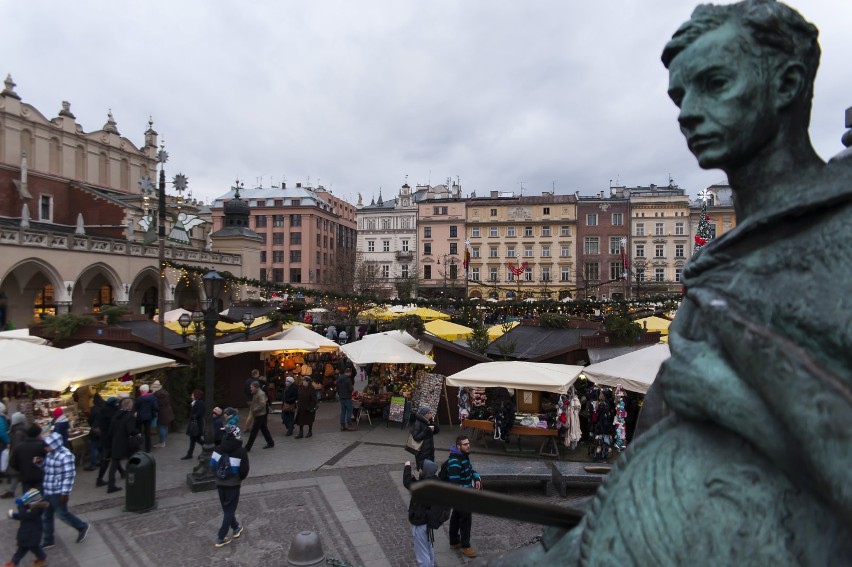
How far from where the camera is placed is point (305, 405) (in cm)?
1348

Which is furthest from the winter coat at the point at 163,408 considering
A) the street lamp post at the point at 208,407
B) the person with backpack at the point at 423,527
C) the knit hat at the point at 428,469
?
the person with backpack at the point at 423,527

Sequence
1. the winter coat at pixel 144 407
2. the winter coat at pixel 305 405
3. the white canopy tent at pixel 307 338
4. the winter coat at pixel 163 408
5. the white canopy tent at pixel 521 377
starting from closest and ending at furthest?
1. the white canopy tent at pixel 521 377
2. the winter coat at pixel 144 407
3. the winter coat at pixel 163 408
4. the winter coat at pixel 305 405
5. the white canopy tent at pixel 307 338

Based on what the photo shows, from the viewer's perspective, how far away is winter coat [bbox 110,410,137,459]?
969cm

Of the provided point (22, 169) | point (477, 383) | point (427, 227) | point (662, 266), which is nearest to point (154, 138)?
point (22, 169)

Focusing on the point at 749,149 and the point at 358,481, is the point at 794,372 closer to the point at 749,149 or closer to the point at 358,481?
the point at 749,149

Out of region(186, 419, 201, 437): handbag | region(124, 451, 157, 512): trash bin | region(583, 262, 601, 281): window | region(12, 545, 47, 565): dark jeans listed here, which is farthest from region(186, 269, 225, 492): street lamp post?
region(583, 262, 601, 281): window

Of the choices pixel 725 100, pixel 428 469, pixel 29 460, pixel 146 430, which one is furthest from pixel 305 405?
pixel 725 100

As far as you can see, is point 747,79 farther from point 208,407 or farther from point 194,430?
point 194,430

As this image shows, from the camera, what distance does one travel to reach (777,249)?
1.03 m

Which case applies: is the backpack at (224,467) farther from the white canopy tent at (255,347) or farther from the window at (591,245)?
the window at (591,245)

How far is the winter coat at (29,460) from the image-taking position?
713cm

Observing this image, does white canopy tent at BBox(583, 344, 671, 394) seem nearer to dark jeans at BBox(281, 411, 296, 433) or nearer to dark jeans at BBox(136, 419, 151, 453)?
dark jeans at BBox(281, 411, 296, 433)

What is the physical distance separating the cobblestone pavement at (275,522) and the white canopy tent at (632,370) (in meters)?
2.35

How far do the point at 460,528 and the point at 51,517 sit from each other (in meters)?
5.47
